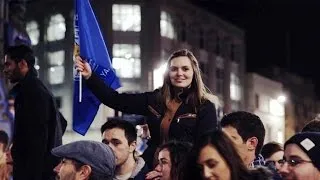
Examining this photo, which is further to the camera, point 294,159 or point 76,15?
point 76,15

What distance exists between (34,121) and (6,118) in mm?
7728

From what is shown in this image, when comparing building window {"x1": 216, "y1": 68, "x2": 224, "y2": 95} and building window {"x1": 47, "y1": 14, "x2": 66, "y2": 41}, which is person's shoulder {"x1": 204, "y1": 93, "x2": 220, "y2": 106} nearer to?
building window {"x1": 47, "y1": 14, "x2": 66, "y2": 41}

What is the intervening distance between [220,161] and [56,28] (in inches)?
1709

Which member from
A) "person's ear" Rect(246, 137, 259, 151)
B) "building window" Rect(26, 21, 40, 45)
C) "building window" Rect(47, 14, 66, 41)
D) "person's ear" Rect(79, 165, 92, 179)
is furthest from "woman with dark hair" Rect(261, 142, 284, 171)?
"building window" Rect(26, 21, 40, 45)

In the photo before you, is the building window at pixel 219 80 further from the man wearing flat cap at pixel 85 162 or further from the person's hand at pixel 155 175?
the man wearing flat cap at pixel 85 162

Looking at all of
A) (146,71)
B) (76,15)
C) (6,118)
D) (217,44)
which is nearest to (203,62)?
(217,44)

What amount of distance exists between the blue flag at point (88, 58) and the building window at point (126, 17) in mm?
38494

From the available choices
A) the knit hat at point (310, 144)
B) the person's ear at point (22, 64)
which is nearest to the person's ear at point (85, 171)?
the knit hat at point (310, 144)

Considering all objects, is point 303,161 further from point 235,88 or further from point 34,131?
point 235,88

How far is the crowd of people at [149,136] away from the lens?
15.8 feet

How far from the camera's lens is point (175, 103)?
587 cm

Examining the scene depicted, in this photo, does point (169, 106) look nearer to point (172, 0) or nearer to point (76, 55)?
point (76, 55)

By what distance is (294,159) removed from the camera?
16.2 ft

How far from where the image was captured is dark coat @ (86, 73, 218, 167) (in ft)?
18.9
